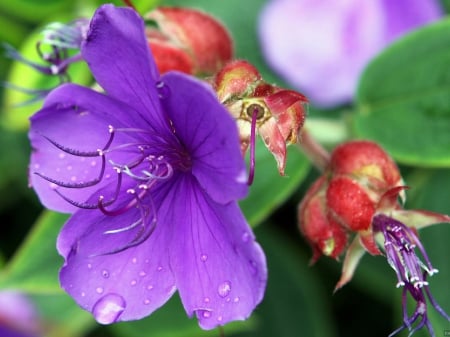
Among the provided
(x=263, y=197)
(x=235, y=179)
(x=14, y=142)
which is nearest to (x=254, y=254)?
(x=235, y=179)

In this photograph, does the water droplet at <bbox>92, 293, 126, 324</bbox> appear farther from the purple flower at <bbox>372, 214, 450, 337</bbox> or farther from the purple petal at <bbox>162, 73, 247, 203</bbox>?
the purple flower at <bbox>372, 214, 450, 337</bbox>

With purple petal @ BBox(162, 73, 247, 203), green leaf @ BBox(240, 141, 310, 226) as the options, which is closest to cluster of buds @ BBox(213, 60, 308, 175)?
purple petal @ BBox(162, 73, 247, 203)

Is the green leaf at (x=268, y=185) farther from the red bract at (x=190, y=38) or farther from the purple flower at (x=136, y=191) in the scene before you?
the purple flower at (x=136, y=191)

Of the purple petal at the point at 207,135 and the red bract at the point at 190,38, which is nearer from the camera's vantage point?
the purple petal at the point at 207,135

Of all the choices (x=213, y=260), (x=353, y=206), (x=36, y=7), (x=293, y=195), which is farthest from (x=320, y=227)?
(x=36, y=7)

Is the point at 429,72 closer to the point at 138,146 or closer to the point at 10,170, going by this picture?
the point at 138,146

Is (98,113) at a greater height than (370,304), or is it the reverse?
(98,113)

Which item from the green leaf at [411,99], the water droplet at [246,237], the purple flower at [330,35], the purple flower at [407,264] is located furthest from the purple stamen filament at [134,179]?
the purple flower at [330,35]
